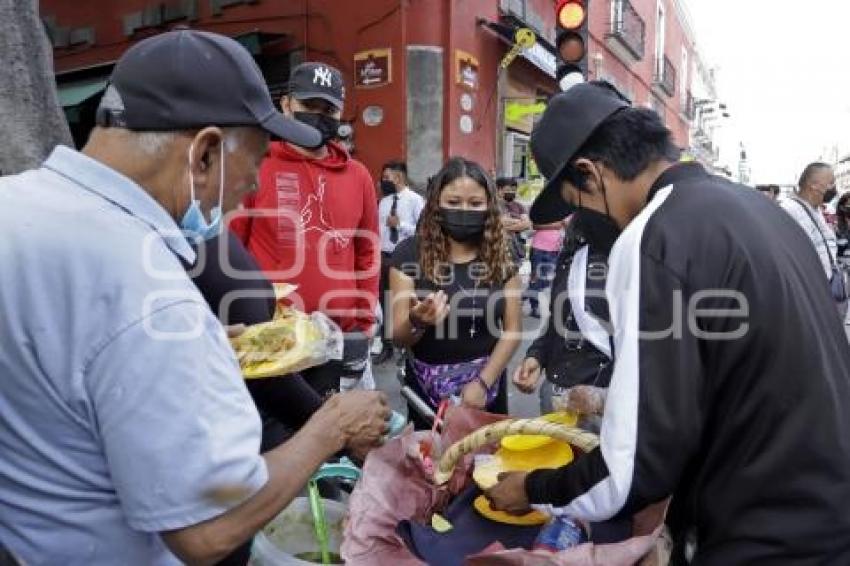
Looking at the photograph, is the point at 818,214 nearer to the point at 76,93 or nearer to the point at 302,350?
the point at 302,350

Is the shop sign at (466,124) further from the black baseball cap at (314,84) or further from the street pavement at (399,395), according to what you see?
the black baseball cap at (314,84)

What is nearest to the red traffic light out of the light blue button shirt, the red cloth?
the red cloth

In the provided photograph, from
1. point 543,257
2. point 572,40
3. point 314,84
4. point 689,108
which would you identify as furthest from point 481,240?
point 689,108

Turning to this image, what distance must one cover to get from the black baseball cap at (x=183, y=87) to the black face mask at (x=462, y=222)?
1877mm

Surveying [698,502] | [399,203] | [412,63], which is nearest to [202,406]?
[698,502]

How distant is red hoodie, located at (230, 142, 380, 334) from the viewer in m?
3.30

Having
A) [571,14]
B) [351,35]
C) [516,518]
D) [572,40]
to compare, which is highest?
[351,35]

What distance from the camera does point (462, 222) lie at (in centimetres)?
324

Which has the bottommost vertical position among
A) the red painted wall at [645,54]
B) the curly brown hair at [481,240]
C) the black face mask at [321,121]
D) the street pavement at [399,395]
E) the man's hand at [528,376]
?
the street pavement at [399,395]

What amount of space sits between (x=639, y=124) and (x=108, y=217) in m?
1.20

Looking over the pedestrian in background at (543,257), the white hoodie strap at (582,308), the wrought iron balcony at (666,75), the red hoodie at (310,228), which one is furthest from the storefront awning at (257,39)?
the wrought iron balcony at (666,75)

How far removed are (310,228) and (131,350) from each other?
228 centimetres

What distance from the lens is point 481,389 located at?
10.1 ft

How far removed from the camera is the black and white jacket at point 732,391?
4.70 ft
